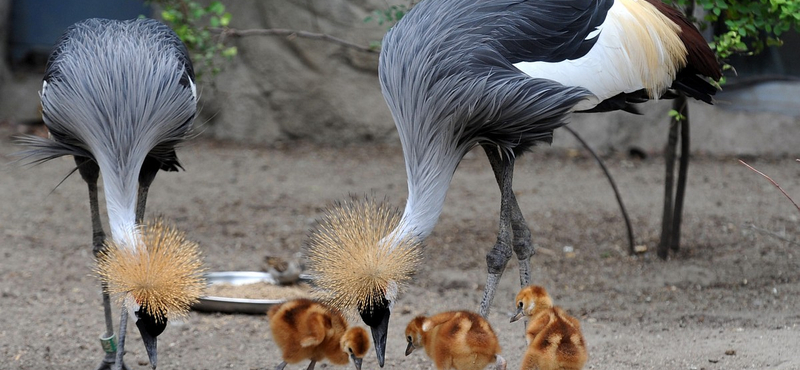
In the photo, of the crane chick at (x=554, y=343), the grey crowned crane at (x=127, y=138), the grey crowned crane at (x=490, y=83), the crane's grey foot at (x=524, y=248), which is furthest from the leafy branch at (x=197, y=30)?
the crane chick at (x=554, y=343)

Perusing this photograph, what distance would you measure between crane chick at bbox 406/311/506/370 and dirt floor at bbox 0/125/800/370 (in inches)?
20.2

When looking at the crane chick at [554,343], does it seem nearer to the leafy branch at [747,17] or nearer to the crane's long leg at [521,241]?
the crane's long leg at [521,241]

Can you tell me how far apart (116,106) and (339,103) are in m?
4.06

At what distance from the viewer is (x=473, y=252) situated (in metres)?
4.55

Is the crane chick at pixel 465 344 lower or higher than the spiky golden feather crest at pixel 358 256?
lower

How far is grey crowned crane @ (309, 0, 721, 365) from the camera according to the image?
2623mm

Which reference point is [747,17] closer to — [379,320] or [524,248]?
[524,248]

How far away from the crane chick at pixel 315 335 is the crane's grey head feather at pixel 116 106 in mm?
567

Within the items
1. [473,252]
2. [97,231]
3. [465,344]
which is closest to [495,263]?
[465,344]

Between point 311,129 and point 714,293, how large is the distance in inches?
151

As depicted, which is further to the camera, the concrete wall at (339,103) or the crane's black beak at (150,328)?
the concrete wall at (339,103)

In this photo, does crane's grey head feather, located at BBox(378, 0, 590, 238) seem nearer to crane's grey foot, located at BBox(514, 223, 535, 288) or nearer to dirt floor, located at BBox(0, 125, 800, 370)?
crane's grey foot, located at BBox(514, 223, 535, 288)

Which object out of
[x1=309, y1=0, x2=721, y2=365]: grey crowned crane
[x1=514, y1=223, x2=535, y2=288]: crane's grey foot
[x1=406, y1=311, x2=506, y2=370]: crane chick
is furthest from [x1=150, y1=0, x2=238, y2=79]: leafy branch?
[x1=406, y1=311, x2=506, y2=370]: crane chick

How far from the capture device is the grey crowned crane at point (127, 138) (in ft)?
8.41
